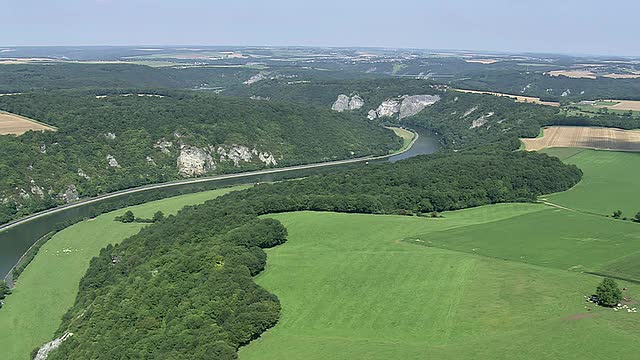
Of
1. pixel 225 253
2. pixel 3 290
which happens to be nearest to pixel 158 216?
pixel 3 290

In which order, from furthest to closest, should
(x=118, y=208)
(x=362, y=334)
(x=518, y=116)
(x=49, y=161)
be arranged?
(x=518, y=116), (x=49, y=161), (x=118, y=208), (x=362, y=334)

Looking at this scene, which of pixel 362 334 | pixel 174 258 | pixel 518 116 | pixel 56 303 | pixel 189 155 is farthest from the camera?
pixel 518 116

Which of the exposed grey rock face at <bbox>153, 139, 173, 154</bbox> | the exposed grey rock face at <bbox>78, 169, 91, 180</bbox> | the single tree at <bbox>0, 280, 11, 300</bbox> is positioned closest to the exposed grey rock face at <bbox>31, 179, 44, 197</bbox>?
the exposed grey rock face at <bbox>78, 169, 91, 180</bbox>

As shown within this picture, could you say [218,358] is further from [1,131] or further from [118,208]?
[1,131]

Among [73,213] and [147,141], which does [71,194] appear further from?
[147,141]

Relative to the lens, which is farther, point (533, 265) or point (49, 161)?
point (49, 161)

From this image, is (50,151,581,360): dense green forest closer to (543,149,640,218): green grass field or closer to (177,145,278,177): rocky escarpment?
(543,149,640,218): green grass field

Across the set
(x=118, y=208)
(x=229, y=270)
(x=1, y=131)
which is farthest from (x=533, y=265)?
(x=1, y=131)
